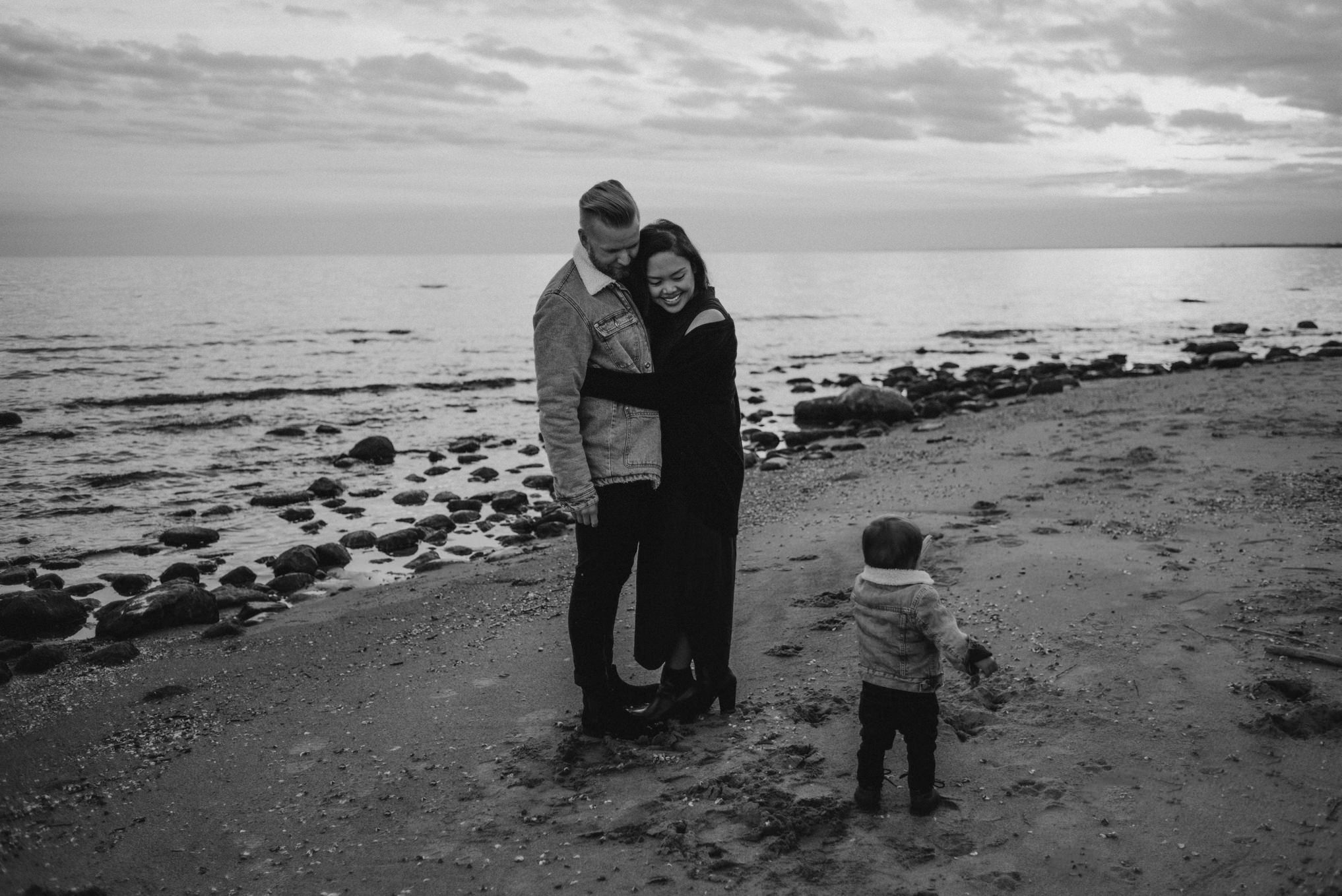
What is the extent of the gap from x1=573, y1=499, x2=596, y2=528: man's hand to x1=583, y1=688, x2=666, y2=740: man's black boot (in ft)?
2.75

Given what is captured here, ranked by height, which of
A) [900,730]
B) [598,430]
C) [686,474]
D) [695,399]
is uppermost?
[695,399]

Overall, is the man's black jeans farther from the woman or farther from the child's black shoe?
the child's black shoe

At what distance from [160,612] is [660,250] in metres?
5.81

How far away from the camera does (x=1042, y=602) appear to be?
208 inches

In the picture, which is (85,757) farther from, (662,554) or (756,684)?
(756,684)

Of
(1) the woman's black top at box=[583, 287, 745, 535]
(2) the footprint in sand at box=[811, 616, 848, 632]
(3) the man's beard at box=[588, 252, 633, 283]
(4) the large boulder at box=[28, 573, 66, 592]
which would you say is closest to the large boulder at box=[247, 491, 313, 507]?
(4) the large boulder at box=[28, 573, 66, 592]

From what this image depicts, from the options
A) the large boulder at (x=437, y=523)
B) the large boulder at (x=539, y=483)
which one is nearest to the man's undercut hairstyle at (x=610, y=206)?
the large boulder at (x=437, y=523)

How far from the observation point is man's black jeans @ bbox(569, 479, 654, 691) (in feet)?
13.4

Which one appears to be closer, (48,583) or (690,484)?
(690,484)

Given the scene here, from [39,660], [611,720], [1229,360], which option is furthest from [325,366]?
[611,720]

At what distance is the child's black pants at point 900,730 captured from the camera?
135 inches

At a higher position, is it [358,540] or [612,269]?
[612,269]

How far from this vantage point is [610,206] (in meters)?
3.81

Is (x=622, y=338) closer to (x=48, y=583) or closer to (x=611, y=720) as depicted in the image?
(x=611, y=720)
